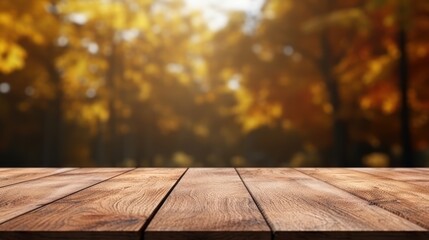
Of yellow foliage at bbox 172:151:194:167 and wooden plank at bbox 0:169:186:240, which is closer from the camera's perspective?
wooden plank at bbox 0:169:186:240

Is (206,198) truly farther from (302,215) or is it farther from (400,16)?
(400,16)

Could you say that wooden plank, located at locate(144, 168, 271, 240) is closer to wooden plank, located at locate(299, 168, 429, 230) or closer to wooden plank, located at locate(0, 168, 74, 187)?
wooden plank, located at locate(299, 168, 429, 230)

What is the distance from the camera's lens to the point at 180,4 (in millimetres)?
16453

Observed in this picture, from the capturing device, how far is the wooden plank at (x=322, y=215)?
1.03 metres

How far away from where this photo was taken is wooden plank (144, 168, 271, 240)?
1029 mm

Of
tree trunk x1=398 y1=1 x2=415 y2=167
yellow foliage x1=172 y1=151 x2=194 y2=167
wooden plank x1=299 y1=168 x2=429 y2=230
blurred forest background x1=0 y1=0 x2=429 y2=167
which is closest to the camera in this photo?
wooden plank x1=299 y1=168 x2=429 y2=230

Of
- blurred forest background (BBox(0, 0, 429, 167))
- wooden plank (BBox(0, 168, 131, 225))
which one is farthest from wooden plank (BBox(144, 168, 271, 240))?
blurred forest background (BBox(0, 0, 429, 167))

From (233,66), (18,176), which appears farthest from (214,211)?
(233,66)

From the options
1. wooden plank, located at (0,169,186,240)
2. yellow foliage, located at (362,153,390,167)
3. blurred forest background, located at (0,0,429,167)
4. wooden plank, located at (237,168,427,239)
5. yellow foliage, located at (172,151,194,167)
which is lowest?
yellow foliage, located at (172,151,194,167)

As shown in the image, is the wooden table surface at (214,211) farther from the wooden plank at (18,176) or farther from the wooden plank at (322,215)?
the wooden plank at (18,176)

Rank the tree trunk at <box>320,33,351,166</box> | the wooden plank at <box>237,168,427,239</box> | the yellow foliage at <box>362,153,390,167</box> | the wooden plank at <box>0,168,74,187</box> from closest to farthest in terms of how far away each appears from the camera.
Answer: the wooden plank at <box>237,168,427,239</box> → the wooden plank at <box>0,168,74,187</box> → the tree trunk at <box>320,33,351,166</box> → the yellow foliage at <box>362,153,390,167</box>

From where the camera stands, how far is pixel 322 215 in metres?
1.24

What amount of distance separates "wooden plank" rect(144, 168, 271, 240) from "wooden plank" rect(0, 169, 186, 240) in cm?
4

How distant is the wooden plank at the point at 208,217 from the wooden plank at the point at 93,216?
44 millimetres
